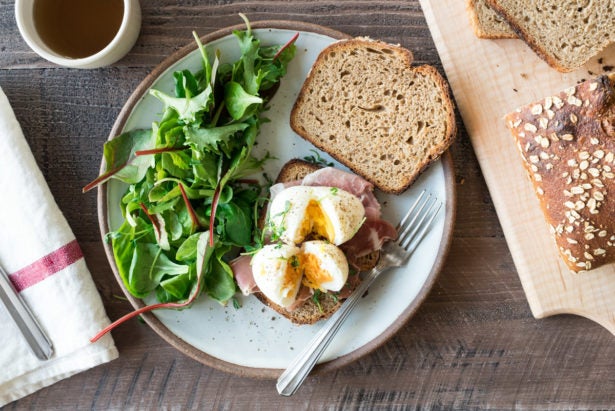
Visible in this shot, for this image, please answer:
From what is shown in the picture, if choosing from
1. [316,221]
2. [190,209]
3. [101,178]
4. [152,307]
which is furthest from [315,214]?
[101,178]

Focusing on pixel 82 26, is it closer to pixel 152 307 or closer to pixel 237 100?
pixel 237 100

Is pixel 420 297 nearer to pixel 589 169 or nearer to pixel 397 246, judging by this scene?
pixel 397 246

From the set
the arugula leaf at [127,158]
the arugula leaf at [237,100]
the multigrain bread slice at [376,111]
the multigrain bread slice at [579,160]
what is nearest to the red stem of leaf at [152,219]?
the arugula leaf at [127,158]

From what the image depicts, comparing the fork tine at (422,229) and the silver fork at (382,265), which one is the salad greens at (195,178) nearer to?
the silver fork at (382,265)

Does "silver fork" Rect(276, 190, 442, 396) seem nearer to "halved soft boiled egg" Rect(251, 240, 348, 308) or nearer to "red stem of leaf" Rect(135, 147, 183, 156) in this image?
"halved soft boiled egg" Rect(251, 240, 348, 308)

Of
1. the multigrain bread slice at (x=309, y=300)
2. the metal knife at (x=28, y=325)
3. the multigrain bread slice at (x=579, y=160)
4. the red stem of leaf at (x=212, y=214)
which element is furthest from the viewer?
the metal knife at (x=28, y=325)

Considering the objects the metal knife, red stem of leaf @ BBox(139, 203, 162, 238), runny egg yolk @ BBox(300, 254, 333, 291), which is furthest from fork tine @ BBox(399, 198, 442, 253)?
A: the metal knife
